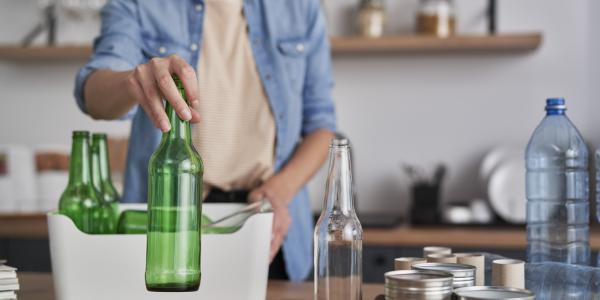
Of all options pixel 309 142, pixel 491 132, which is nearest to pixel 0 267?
pixel 309 142

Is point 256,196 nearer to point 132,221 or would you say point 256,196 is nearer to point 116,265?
point 132,221

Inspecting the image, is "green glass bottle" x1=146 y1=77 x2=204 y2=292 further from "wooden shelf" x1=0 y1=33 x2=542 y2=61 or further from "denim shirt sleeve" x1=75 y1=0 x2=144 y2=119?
"wooden shelf" x1=0 y1=33 x2=542 y2=61

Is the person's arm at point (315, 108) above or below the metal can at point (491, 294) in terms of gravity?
above

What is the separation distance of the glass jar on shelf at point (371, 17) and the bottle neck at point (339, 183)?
205 centimetres

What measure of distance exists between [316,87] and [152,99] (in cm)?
80

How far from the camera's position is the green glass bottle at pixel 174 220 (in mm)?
952

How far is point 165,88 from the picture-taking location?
95 cm

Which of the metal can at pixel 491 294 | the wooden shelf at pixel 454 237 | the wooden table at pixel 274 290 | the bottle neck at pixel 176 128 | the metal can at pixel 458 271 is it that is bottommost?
the wooden shelf at pixel 454 237

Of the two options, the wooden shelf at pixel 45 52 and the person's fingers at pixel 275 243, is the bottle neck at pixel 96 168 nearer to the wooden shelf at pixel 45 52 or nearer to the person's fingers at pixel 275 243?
the person's fingers at pixel 275 243

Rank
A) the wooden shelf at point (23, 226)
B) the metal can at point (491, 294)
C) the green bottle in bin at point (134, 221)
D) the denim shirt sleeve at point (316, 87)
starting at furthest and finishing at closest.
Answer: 1. the wooden shelf at point (23, 226)
2. the denim shirt sleeve at point (316, 87)
3. the green bottle in bin at point (134, 221)
4. the metal can at point (491, 294)

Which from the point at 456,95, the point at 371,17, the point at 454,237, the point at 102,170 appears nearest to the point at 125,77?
the point at 102,170

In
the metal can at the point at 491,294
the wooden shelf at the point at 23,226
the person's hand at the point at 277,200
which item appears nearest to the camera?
the metal can at the point at 491,294

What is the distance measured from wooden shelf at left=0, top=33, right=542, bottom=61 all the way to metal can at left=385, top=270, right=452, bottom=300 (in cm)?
212

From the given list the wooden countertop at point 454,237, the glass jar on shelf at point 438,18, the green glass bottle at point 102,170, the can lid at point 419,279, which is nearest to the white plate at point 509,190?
the wooden countertop at point 454,237
